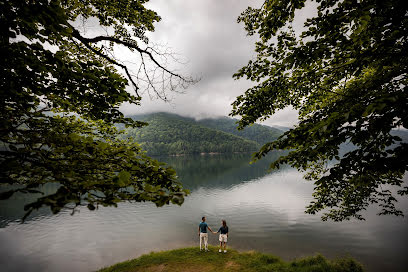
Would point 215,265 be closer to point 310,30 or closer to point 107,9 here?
point 310,30

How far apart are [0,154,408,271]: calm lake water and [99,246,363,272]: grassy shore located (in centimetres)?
593

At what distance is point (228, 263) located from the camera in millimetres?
12484

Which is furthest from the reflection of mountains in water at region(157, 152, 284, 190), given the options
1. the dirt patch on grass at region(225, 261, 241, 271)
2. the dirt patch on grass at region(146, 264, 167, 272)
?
the dirt patch on grass at region(146, 264, 167, 272)

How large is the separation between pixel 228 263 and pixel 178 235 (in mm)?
12811

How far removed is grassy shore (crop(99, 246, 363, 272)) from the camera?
11766 millimetres

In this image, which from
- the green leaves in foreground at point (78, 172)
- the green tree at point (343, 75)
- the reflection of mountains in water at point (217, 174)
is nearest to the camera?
the green leaves in foreground at point (78, 172)

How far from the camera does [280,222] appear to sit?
27.4 meters

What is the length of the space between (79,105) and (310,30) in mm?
6535

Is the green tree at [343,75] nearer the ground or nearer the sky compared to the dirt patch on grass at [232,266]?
nearer the sky

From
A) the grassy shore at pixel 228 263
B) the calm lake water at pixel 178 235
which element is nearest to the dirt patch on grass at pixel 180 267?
the grassy shore at pixel 228 263

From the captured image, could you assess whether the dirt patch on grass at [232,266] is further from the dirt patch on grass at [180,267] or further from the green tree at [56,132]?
the green tree at [56,132]

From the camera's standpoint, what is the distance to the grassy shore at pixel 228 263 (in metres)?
11.8

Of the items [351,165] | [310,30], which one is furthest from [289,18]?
[351,165]

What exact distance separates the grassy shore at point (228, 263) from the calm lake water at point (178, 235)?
593 cm
